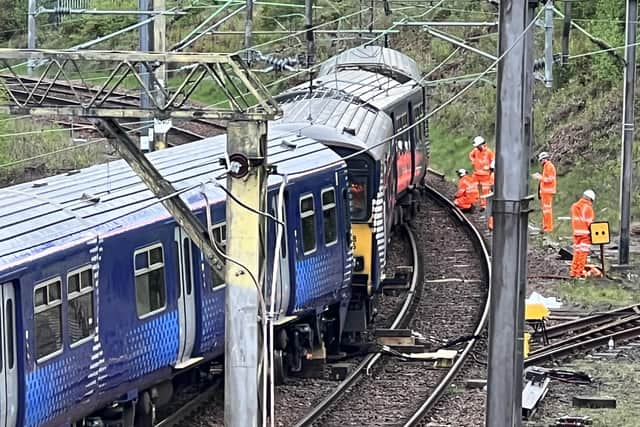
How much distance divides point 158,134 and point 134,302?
6.98m

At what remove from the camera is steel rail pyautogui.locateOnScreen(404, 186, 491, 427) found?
47.3 feet

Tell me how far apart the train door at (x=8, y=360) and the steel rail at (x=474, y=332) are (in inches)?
187

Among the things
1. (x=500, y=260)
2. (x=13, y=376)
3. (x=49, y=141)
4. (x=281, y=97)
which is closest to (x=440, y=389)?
(x=500, y=260)

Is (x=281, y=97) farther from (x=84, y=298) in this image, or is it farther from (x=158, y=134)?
(x=84, y=298)

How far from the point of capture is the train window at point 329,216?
1634 cm

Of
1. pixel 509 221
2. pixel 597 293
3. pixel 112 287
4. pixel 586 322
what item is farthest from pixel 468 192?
pixel 509 221

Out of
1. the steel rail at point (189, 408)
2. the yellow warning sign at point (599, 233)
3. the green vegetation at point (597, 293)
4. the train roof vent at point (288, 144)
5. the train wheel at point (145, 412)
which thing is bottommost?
the green vegetation at point (597, 293)

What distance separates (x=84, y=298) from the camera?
37.1 ft

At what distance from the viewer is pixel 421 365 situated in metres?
17.1

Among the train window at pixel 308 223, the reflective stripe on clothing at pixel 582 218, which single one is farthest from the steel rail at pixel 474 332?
the train window at pixel 308 223

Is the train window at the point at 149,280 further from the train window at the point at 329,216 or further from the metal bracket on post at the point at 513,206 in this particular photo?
the train window at the point at 329,216

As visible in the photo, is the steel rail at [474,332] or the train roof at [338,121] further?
the train roof at [338,121]

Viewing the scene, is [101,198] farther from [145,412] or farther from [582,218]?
[582,218]

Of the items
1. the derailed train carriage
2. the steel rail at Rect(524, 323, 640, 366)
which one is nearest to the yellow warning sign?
the steel rail at Rect(524, 323, 640, 366)
